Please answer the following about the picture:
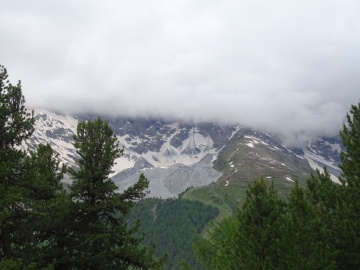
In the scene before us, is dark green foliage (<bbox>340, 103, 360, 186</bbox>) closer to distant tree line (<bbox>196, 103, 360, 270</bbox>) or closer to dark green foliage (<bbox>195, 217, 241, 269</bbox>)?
distant tree line (<bbox>196, 103, 360, 270</bbox>)

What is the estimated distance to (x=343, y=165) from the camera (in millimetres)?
27406

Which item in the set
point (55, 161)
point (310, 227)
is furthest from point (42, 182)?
point (310, 227)

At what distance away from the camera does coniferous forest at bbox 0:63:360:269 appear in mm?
18844

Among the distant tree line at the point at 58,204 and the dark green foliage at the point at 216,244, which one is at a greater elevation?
Answer: the distant tree line at the point at 58,204

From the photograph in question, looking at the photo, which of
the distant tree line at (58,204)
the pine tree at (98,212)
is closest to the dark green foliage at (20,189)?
the distant tree line at (58,204)

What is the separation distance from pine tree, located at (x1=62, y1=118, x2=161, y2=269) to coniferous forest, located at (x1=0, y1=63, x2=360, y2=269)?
0.19 ft

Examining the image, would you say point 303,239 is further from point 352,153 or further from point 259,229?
point 352,153

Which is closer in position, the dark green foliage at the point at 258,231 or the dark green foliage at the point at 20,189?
the dark green foliage at the point at 20,189

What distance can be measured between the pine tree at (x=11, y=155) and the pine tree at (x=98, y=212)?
401 centimetres

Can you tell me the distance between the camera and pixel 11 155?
18.6m

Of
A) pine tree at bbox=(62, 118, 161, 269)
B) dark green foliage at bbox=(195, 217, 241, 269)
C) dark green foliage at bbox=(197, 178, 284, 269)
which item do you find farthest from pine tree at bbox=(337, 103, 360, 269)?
pine tree at bbox=(62, 118, 161, 269)

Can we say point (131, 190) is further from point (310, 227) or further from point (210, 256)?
point (210, 256)

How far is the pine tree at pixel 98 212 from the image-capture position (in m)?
22.2

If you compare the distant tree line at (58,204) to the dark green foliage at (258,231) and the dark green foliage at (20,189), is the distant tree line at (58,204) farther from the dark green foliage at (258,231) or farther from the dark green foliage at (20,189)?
the dark green foliage at (258,231)
